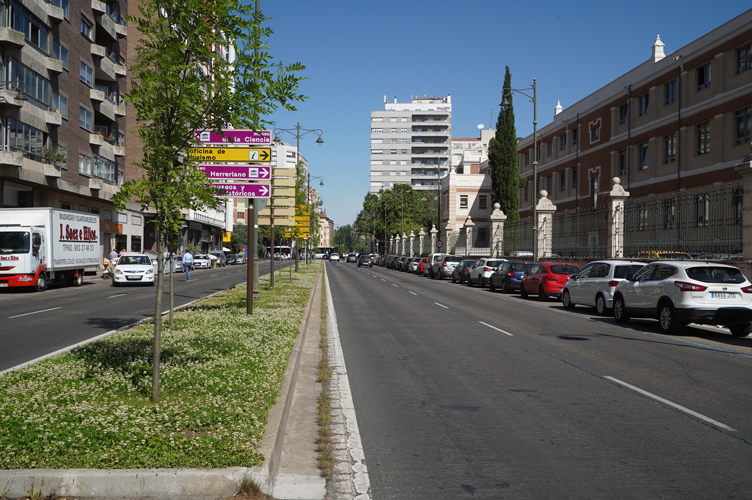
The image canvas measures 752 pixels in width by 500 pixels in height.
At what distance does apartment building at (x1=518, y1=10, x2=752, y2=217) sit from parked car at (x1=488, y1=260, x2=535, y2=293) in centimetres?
339

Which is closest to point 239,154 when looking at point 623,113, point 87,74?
point 87,74

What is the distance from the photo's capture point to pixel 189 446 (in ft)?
16.4

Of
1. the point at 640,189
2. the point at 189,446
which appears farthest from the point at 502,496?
the point at 640,189

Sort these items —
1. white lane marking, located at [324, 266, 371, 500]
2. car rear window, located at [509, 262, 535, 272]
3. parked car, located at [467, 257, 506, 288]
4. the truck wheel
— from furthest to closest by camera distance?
parked car, located at [467, 257, 506, 288] < car rear window, located at [509, 262, 535, 272] < the truck wheel < white lane marking, located at [324, 266, 371, 500]

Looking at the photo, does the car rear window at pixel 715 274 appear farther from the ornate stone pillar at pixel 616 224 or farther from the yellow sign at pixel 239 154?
the ornate stone pillar at pixel 616 224

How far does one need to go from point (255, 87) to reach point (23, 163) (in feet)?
101

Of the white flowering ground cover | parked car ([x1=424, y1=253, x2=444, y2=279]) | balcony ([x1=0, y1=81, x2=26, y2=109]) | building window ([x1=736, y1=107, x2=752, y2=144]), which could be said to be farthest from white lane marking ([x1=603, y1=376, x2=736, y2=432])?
parked car ([x1=424, y1=253, x2=444, y2=279])

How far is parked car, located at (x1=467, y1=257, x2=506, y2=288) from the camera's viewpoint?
32.7 meters

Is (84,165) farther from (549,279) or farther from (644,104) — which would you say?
(644,104)

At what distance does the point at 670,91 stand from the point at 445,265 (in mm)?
18015

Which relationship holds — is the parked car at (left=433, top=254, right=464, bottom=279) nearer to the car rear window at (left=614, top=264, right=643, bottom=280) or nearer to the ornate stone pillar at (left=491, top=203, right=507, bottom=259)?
the ornate stone pillar at (left=491, top=203, right=507, bottom=259)

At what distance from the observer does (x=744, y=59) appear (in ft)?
105

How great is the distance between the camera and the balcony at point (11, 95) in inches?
1236

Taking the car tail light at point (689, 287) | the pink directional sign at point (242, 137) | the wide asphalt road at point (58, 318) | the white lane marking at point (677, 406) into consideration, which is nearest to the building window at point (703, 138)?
the car tail light at point (689, 287)
